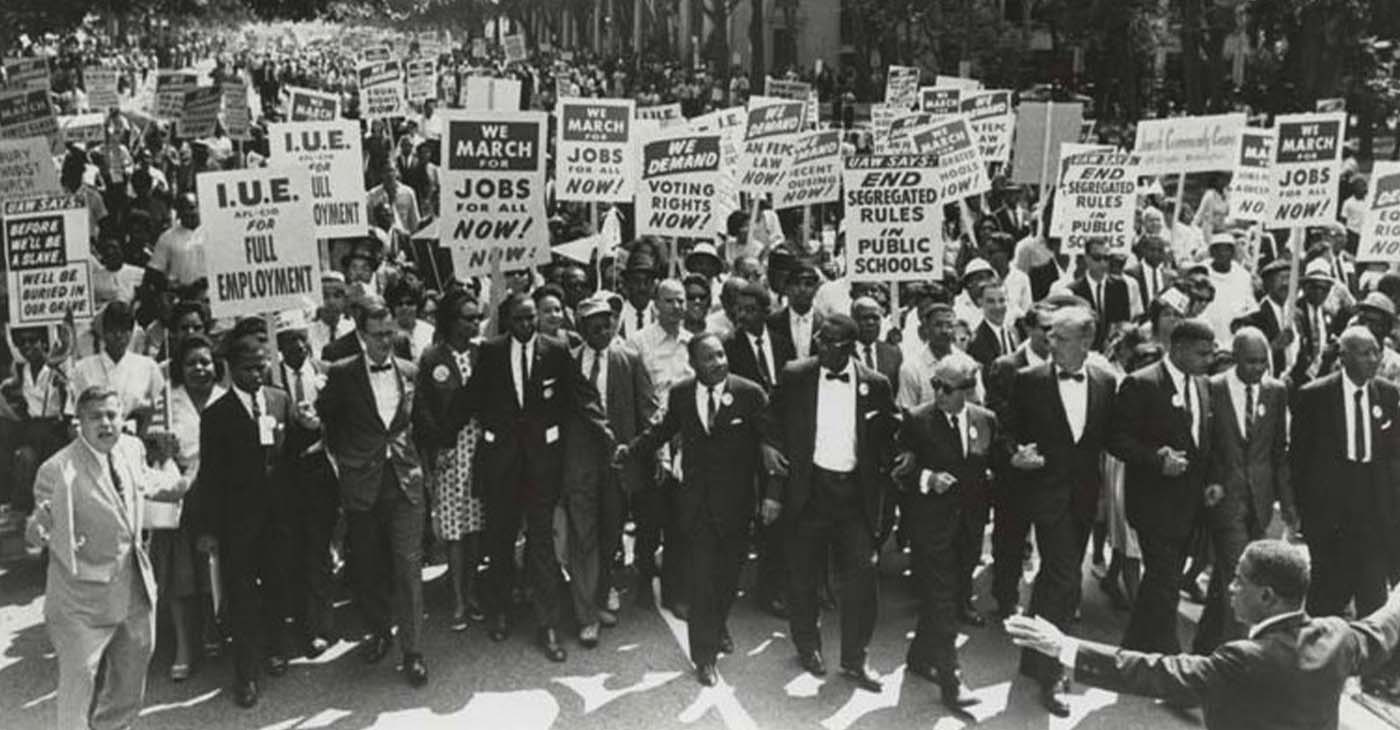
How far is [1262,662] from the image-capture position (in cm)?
475

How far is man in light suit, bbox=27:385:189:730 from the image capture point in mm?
6461

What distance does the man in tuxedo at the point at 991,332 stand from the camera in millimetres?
10094

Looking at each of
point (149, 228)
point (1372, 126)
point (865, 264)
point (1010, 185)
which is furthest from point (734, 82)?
point (865, 264)

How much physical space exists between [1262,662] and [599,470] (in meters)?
4.50

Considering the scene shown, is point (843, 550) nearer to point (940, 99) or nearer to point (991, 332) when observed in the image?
point (991, 332)

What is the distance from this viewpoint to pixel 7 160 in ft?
42.8

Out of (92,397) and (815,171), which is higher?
(815,171)

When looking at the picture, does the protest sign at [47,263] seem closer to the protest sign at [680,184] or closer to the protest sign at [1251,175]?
the protest sign at [680,184]

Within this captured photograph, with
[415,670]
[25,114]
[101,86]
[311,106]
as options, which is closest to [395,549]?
[415,670]

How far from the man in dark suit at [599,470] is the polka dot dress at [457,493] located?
1.88 ft

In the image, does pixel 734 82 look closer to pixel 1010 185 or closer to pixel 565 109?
pixel 1010 185

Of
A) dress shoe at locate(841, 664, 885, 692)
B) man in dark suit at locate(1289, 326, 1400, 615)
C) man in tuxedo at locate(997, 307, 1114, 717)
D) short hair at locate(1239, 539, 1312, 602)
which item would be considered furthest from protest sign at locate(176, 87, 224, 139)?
short hair at locate(1239, 539, 1312, 602)

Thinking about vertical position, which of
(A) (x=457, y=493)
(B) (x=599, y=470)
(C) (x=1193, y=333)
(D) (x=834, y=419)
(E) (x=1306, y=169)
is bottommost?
(A) (x=457, y=493)

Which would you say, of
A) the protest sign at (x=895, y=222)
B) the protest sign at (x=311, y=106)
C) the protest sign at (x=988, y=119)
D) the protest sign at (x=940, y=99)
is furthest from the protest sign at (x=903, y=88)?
the protest sign at (x=895, y=222)
